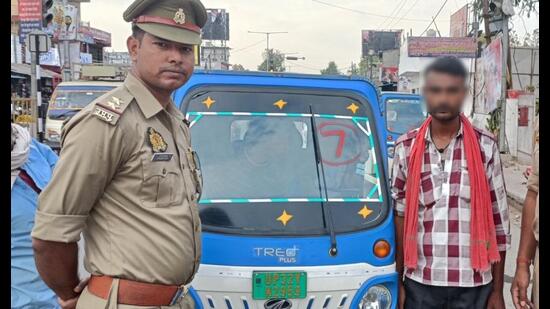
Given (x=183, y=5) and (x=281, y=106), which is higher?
(x=183, y=5)

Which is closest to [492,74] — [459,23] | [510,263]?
[510,263]

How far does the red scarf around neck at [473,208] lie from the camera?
2580 mm

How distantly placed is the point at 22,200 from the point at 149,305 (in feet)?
2.77

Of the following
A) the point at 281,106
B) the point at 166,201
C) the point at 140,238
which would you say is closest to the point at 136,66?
the point at 166,201

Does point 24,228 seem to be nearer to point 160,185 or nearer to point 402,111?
point 160,185

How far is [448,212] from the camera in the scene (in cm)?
262

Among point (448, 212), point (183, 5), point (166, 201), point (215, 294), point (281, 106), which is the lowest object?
point (215, 294)

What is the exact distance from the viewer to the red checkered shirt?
2615mm

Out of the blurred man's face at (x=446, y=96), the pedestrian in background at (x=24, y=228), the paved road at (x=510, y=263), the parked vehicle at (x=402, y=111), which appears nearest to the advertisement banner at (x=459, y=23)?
the parked vehicle at (x=402, y=111)

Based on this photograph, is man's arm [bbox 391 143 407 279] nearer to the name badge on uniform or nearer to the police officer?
the police officer

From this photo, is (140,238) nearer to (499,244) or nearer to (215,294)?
(215,294)

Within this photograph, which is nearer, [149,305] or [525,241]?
[149,305]

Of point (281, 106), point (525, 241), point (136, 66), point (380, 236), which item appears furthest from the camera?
point (281, 106)

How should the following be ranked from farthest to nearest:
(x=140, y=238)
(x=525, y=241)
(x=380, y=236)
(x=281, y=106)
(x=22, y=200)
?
(x=281, y=106) → (x=380, y=236) → (x=525, y=241) → (x=22, y=200) → (x=140, y=238)
